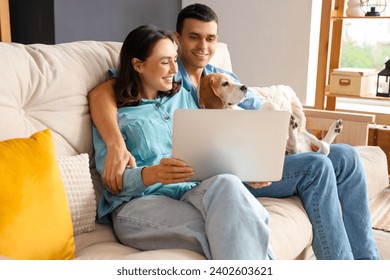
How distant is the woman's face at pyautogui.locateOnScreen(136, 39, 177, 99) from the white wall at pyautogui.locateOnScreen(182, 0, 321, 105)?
1956mm

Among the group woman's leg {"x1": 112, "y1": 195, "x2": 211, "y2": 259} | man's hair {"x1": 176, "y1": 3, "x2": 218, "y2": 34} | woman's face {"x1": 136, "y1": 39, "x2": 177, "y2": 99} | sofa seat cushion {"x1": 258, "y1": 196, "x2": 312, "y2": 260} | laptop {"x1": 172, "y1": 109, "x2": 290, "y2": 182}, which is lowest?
sofa seat cushion {"x1": 258, "y1": 196, "x2": 312, "y2": 260}

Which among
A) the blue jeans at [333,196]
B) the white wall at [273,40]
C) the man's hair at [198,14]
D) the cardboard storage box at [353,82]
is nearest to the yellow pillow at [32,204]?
the blue jeans at [333,196]

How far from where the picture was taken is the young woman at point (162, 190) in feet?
3.97

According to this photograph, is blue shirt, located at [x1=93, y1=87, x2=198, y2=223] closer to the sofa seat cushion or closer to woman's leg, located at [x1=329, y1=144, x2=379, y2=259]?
the sofa seat cushion

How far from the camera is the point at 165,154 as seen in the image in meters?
1.61

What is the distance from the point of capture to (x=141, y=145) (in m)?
1.58

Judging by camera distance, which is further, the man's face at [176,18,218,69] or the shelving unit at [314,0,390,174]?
the shelving unit at [314,0,390,174]

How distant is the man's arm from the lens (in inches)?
58.4

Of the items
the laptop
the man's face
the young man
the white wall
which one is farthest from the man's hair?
the white wall

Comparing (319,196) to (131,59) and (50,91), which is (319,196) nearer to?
(131,59)

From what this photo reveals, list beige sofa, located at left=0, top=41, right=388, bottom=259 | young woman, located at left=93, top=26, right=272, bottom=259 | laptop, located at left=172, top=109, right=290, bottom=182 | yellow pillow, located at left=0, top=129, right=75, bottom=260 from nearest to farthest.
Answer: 1. yellow pillow, located at left=0, top=129, right=75, bottom=260
2. young woman, located at left=93, top=26, right=272, bottom=259
3. laptop, located at left=172, top=109, right=290, bottom=182
4. beige sofa, located at left=0, top=41, right=388, bottom=259

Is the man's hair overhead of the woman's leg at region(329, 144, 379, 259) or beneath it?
overhead

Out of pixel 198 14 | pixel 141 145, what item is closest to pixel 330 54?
pixel 198 14

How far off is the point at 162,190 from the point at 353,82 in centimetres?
203
